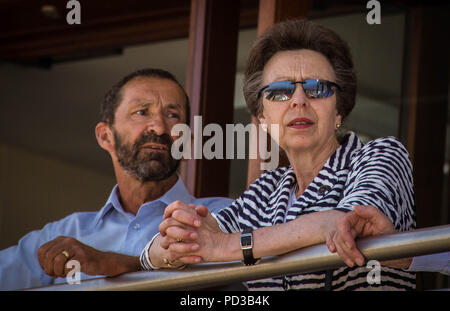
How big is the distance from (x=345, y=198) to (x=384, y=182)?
10cm

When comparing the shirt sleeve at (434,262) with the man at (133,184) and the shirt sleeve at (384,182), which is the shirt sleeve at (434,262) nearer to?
the shirt sleeve at (384,182)

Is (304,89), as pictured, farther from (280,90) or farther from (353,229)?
(353,229)

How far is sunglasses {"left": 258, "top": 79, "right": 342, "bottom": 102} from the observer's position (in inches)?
84.1

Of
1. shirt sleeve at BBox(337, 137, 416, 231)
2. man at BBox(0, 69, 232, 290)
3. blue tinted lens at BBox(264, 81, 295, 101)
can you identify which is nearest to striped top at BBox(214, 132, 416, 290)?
shirt sleeve at BBox(337, 137, 416, 231)

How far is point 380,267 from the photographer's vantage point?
1823mm

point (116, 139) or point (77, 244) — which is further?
point (116, 139)

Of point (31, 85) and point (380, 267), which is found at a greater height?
point (31, 85)

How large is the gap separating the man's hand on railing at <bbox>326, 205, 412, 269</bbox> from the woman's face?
24.7 inches

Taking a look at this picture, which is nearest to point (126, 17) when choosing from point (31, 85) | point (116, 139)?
point (31, 85)

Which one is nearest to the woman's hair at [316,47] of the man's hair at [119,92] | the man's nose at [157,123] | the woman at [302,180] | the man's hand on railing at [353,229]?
the woman at [302,180]

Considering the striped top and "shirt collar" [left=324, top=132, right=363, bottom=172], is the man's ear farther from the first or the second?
"shirt collar" [left=324, top=132, right=363, bottom=172]

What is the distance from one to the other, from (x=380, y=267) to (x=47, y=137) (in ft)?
9.33

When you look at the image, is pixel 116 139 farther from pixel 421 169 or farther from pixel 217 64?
pixel 421 169
